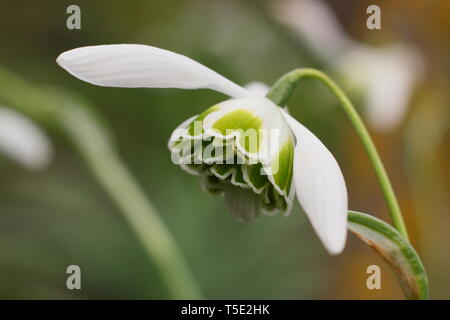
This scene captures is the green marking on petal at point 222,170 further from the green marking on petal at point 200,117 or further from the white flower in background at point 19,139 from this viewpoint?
the white flower in background at point 19,139

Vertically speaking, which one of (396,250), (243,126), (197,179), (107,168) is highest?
(197,179)

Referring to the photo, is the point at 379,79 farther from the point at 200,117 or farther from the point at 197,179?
the point at 200,117

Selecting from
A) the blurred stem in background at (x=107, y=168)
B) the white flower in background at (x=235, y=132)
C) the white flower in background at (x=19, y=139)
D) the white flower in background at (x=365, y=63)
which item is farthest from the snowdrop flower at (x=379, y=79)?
the white flower in background at (x=235, y=132)

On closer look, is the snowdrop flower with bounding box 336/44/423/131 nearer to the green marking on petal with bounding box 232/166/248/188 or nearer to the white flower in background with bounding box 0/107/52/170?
the white flower in background with bounding box 0/107/52/170

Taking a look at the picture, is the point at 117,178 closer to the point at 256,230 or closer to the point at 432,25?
the point at 256,230

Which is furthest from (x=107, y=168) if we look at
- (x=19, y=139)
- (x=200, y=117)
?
(x=200, y=117)

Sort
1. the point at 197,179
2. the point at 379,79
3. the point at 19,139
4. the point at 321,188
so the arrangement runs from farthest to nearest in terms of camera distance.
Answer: the point at 197,179 → the point at 379,79 → the point at 19,139 → the point at 321,188
